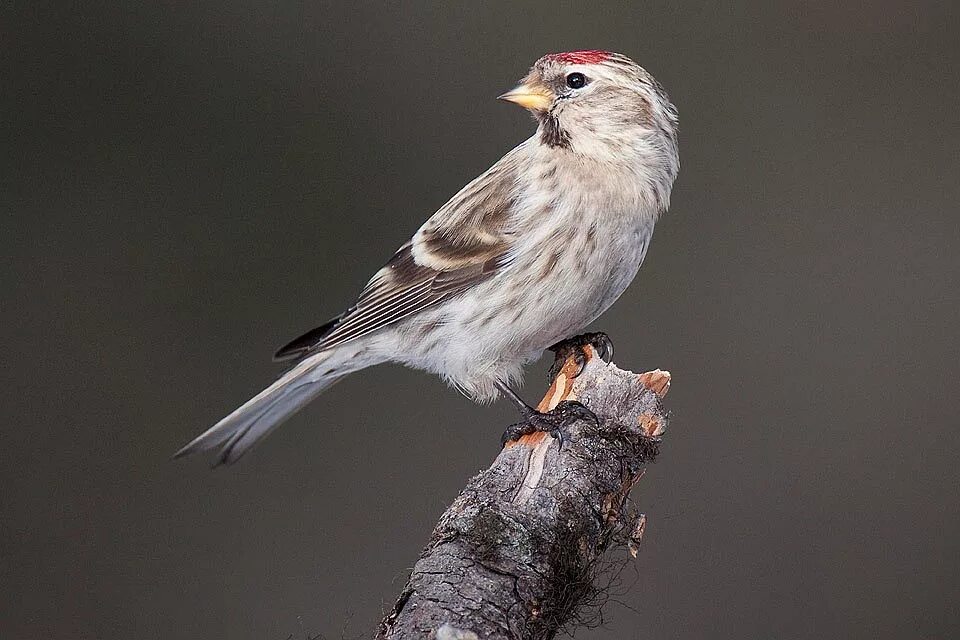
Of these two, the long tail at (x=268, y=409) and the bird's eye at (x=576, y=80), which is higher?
the bird's eye at (x=576, y=80)

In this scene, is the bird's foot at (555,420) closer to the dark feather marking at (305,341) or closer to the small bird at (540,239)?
the small bird at (540,239)

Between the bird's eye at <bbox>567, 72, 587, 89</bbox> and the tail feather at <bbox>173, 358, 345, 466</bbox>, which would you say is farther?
the tail feather at <bbox>173, 358, 345, 466</bbox>

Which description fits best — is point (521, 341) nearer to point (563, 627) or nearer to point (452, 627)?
point (563, 627)

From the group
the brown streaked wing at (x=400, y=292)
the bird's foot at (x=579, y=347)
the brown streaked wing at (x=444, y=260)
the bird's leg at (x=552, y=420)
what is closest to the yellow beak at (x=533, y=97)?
the brown streaked wing at (x=444, y=260)

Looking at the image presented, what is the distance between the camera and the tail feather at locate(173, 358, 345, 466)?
2047mm

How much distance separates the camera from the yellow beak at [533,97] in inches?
75.2

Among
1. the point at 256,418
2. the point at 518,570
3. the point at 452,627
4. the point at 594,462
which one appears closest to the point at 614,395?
the point at 594,462

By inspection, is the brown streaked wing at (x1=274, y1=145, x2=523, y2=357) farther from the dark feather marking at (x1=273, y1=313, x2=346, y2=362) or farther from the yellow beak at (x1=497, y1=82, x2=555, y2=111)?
the yellow beak at (x1=497, y1=82, x2=555, y2=111)

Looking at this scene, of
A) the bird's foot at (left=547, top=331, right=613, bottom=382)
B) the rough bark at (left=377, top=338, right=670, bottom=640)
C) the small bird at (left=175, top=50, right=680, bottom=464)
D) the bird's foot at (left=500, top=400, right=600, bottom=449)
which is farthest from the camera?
the bird's foot at (left=547, top=331, right=613, bottom=382)

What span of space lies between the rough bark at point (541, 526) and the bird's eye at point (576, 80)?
1.70ft

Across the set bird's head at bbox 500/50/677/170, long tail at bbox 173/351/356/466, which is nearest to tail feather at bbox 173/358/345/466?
long tail at bbox 173/351/356/466

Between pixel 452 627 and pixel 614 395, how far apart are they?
0.58 m

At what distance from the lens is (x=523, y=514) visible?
1.45 meters

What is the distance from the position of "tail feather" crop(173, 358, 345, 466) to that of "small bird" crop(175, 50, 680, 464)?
2cm
